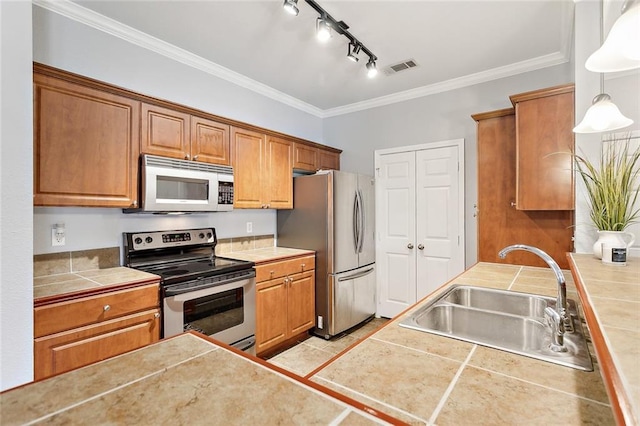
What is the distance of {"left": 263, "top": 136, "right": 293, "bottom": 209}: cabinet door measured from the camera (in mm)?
3260

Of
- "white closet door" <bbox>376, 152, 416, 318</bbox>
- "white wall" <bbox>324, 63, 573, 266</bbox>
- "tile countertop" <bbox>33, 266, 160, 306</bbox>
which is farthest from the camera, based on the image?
"white closet door" <bbox>376, 152, 416, 318</bbox>

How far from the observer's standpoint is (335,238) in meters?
3.30

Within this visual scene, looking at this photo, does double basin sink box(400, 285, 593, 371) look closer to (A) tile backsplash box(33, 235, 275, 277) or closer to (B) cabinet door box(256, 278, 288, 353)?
(B) cabinet door box(256, 278, 288, 353)

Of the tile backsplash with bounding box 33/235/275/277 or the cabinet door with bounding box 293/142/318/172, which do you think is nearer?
the tile backsplash with bounding box 33/235/275/277

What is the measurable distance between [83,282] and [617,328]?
2.43 meters

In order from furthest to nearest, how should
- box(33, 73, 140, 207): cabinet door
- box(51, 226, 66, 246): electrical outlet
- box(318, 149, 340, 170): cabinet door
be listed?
1. box(318, 149, 340, 170): cabinet door
2. box(51, 226, 66, 246): electrical outlet
3. box(33, 73, 140, 207): cabinet door

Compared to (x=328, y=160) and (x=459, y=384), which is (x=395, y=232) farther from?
(x=459, y=384)

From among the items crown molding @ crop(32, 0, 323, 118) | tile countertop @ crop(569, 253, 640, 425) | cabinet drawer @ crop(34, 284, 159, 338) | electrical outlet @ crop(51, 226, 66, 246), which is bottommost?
cabinet drawer @ crop(34, 284, 159, 338)

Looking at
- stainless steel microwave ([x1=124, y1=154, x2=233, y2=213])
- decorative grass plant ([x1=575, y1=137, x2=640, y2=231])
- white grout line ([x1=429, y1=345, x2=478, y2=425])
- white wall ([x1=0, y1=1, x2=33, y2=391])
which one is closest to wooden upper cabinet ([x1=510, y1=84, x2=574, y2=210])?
decorative grass plant ([x1=575, y1=137, x2=640, y2=231])

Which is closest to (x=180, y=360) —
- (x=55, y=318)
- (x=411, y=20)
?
(x=55, y=318)

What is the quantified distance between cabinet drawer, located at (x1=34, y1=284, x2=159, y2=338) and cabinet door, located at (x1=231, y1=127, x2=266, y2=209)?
1.15 m

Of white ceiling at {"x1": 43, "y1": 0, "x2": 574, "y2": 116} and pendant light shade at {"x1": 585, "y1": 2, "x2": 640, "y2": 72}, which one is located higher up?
white ceiling at {"x1": 43, "y1": 0, "x2": 574, "y2": 116}

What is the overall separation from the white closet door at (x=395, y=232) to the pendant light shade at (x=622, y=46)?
2545 millimetres

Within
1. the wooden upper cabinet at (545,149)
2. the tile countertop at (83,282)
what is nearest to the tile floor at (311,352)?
the tile countertop at (83,282)
